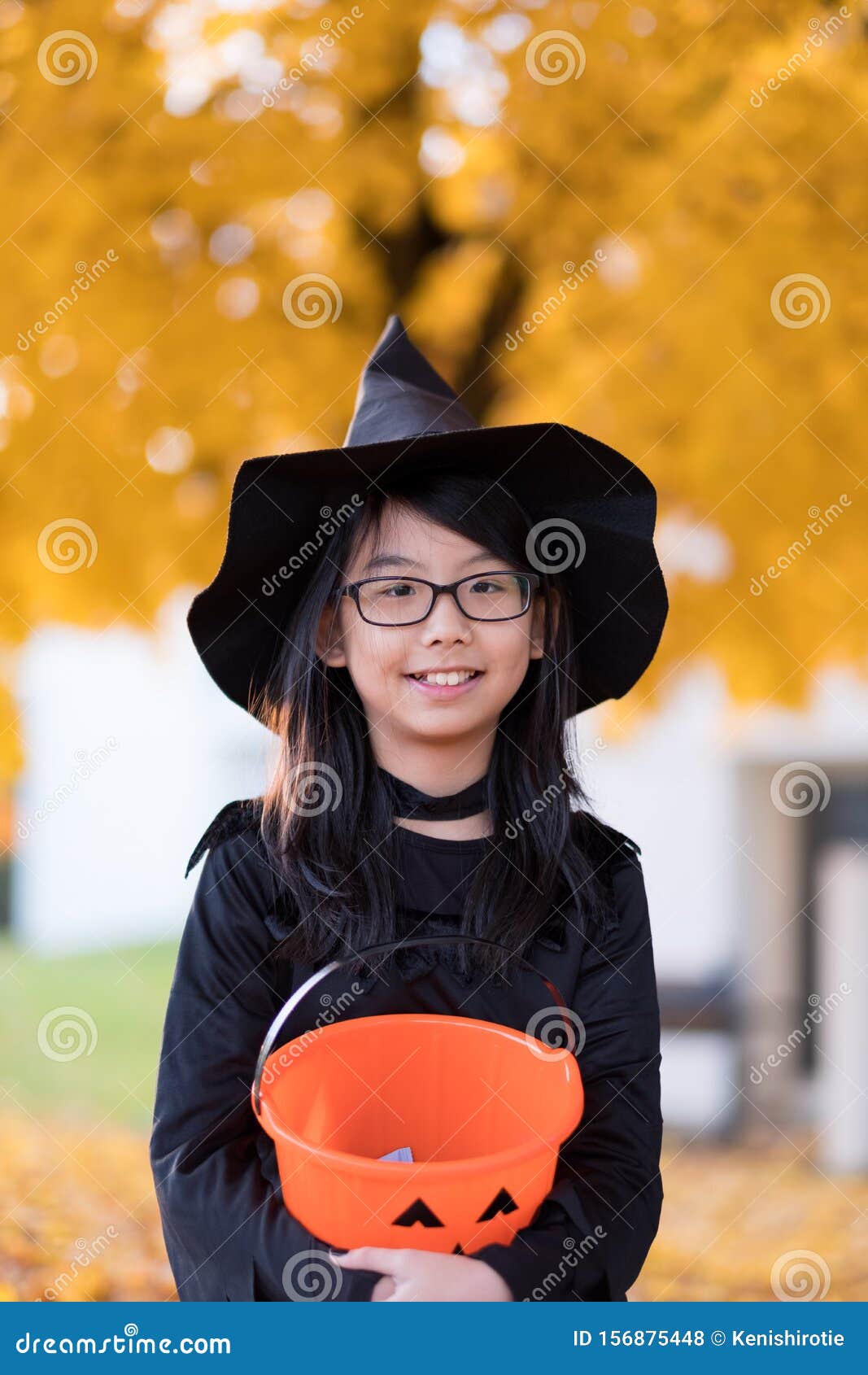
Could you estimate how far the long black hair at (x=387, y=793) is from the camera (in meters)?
1.73

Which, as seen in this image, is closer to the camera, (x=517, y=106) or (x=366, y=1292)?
(x=366, y=1292)

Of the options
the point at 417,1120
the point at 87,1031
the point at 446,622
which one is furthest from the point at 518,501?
the point at 87,1031

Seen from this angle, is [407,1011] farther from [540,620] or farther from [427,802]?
[540,620]

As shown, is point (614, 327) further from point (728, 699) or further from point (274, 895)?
point (274, 895)

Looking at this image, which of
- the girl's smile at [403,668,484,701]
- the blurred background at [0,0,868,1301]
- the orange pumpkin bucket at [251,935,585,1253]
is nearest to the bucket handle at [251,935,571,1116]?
the orange pumpkin bucket at [251,935,585,1253]

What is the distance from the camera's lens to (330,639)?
1874 millimetres

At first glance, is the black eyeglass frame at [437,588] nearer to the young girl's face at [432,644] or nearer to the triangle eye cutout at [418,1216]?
the young girl's face at [432,644]

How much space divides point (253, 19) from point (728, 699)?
3126 millimetres

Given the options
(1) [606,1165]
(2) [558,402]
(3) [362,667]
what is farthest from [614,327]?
(1) [606,1165]

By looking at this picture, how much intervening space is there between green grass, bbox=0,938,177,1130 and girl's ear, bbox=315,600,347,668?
5.94 meters

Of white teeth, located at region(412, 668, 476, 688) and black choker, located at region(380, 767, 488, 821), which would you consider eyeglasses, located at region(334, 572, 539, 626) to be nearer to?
white teeth, located at region(412, 668, 476, 688)

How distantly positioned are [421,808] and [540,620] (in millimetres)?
364

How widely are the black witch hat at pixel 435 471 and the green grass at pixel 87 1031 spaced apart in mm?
5882

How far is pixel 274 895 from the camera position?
174cm
